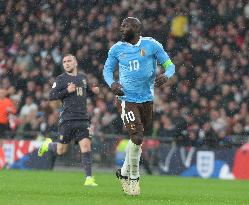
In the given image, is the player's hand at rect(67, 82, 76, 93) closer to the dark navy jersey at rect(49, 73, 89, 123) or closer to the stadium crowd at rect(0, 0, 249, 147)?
the dark navy jersey at rect(49, 73, 89, 123)

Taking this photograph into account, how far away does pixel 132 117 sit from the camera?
433 inches

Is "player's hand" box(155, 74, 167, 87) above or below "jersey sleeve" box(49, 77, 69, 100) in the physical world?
above

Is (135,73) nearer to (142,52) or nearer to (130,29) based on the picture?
(142,52)

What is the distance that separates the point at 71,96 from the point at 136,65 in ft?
11.6

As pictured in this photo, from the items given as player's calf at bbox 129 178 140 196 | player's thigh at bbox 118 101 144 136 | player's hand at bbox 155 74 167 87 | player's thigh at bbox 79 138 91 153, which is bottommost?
player's calf at bbox 129 178 140 196

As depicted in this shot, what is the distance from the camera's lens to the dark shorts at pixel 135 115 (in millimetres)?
10953

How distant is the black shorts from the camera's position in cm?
1466

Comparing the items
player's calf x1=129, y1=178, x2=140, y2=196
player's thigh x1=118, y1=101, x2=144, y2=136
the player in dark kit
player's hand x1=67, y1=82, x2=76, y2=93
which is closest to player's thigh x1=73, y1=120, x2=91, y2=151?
the player in dark kit

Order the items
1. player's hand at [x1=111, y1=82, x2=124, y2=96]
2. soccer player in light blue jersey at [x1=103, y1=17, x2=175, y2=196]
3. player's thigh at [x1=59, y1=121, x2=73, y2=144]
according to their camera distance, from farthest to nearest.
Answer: player's thigh at [x1=59, y1=121, x2=73, y2=144] < soccer player in light blue jersey at [x1=103, y1=17, x2=175, y2=196] < player's hand at [x1=111, y1=82, x2=124, y2=96]

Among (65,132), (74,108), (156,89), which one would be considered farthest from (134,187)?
(156,89)

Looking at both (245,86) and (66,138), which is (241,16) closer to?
(245,86)

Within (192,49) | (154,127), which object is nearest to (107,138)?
(154,127)

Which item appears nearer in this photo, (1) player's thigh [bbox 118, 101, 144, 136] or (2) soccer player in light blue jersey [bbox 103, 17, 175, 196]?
(1) player's thigh [bbox 118, 101, 144, 136]

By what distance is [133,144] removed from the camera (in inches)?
429
